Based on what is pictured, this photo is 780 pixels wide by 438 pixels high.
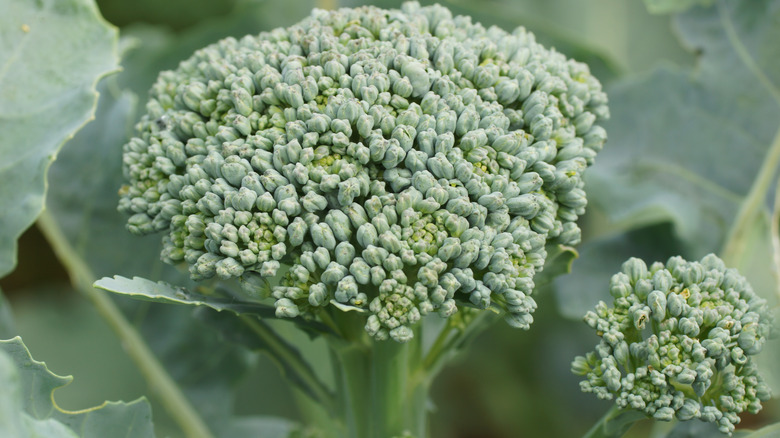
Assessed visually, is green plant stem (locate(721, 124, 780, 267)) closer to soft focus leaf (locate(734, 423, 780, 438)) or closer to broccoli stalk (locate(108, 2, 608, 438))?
soft focus leaf (locate(734, 423, 780, 438))

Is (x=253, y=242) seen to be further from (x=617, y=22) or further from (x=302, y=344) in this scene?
(x=617, y=22)

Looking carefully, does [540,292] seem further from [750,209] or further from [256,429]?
[256,429]

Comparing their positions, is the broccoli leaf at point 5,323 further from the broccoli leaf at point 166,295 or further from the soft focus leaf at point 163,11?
the soft focus leaf at point 163,11

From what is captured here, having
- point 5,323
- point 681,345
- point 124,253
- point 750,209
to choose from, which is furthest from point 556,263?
point 5,323

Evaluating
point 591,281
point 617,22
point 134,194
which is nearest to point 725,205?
point 591,281

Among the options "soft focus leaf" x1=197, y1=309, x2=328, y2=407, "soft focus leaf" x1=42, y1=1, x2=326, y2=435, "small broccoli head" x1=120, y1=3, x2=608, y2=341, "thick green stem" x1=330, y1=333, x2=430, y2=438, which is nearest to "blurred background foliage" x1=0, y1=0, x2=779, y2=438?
"soft focus leaf" x1=42, y1=1, x2=326, y2=435

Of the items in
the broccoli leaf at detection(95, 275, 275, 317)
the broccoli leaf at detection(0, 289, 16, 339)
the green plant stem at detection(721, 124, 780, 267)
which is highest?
the green plant stem at detection(721, 124, 780, 267)

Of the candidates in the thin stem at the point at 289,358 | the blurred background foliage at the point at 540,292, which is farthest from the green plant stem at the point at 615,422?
the blurred background foliage at the point at 540,292
